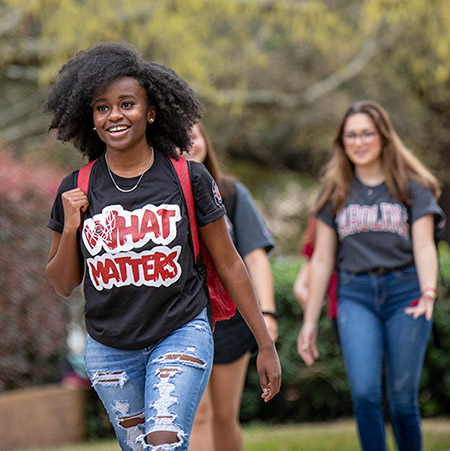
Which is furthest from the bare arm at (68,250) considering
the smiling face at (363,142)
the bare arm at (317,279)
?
the smiling face at (363,142)

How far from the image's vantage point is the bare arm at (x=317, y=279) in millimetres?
4894

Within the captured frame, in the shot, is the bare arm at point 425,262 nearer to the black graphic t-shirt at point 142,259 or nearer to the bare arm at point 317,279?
the bare arm at point 317,279

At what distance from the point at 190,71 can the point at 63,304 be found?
9.47 feet

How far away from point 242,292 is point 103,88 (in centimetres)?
92

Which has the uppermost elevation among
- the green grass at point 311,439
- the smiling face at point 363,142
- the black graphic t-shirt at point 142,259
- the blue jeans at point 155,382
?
the smiling face at point 363,142

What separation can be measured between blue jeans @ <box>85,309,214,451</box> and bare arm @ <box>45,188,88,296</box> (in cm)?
27

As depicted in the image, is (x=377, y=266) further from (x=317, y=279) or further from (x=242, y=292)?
(x=242, y=292)

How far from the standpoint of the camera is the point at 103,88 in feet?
10.3

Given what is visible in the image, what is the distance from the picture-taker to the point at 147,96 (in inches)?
129

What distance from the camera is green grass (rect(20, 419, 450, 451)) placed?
20.9 ft

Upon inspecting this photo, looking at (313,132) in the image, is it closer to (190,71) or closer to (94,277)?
(190,71)

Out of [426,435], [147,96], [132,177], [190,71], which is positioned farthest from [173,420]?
[190,71]

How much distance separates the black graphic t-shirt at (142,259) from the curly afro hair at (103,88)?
0.28m

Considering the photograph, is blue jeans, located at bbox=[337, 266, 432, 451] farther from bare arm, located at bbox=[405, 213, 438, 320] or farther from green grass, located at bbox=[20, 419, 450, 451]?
green grass, located at bbox=[20, 419, 450, 451]
